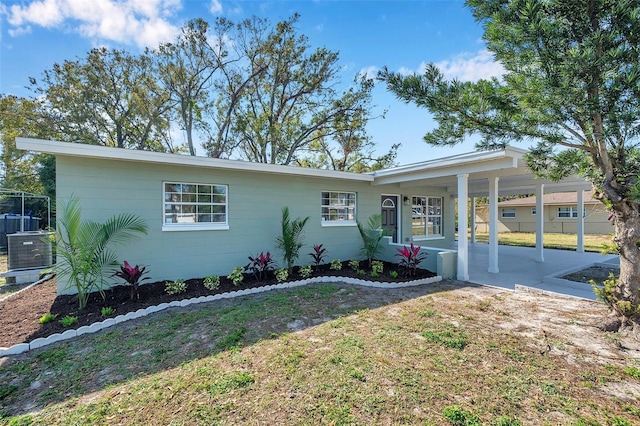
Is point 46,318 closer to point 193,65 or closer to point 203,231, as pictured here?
point 203,231

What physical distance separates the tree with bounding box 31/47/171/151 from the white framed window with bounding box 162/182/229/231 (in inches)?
477

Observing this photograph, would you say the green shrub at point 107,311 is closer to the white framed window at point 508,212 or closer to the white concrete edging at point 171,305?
Result: the white concrete edging at point 171,305

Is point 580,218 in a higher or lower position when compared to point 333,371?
higher

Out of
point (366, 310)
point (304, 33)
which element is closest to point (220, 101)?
point (304, 33)

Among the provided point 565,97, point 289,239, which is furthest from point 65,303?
point 565,97

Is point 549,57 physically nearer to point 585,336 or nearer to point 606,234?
point 585,336

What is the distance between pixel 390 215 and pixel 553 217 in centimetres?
1981

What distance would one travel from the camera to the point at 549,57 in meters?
3.10

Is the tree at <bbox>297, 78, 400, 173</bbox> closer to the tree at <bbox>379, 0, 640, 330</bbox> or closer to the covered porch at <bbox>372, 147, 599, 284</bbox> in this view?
the covered porch at <bbox>372, 147, 599, 284</bbox>

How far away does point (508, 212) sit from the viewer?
25281mm

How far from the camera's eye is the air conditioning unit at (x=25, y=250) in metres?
7.34

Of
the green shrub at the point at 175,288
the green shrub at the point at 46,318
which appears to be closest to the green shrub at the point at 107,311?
the green shrub at the point at 46,318

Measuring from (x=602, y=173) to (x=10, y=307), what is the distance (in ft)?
32.7

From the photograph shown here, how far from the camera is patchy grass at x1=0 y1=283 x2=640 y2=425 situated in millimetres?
2416
